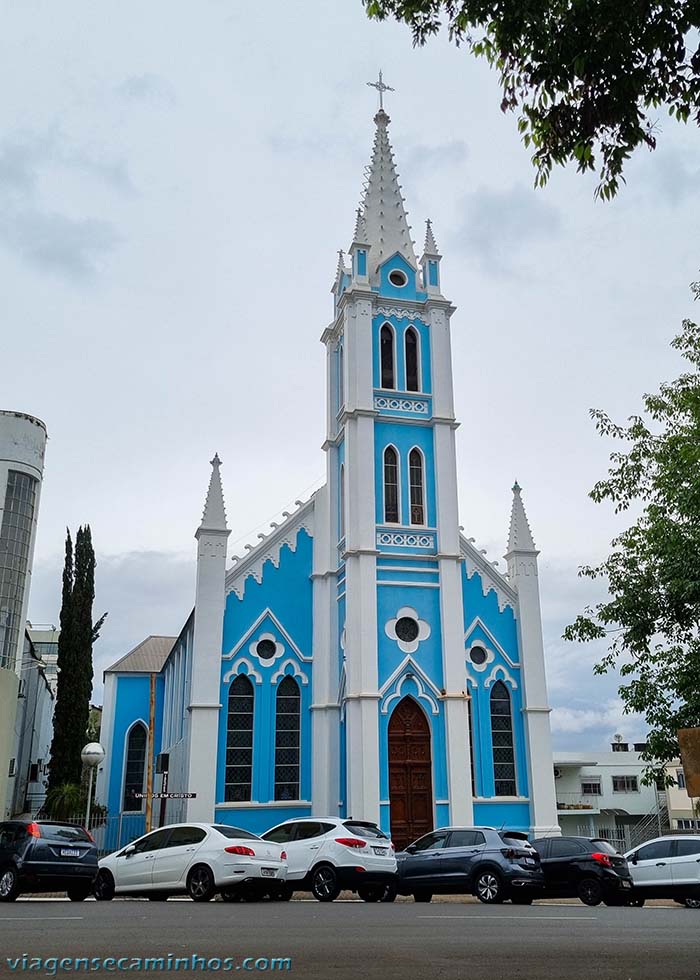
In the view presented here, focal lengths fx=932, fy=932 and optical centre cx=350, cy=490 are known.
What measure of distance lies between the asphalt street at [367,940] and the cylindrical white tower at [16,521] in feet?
63.5

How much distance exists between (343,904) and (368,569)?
13.3 metres

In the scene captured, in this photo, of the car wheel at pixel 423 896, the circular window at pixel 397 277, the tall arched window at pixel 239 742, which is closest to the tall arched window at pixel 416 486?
the circular window at pixel 397 277

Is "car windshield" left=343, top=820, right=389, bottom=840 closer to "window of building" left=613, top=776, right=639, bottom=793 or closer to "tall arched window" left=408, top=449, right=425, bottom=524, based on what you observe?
"tall arched window" left=408, top=449, right=425, bottom=524

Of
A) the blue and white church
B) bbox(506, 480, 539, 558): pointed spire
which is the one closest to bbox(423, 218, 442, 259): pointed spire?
the blue and white church

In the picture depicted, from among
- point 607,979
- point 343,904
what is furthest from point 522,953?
point 343,904

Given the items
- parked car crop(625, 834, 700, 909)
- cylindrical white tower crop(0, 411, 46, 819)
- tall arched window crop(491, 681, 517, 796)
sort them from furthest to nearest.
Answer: cylindrical white tower crop(0, 411, 46, 819) → tall arched window crop(491, 681, 517, 796) → parked car crop(625, 834, 700, 909)

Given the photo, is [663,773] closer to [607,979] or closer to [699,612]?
[699,612]

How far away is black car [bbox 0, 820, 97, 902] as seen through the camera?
52.4 ft

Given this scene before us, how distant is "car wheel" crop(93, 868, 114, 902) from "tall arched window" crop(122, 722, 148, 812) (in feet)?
86.2

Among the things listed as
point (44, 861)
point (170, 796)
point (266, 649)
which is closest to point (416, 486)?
point (266, 649)

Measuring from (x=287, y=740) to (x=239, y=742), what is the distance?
152 cm

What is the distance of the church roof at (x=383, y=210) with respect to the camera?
1299 inches

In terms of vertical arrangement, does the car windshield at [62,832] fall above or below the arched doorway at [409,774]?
below

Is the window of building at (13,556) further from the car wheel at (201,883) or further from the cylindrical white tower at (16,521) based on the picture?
the car wheel at (201,883)
